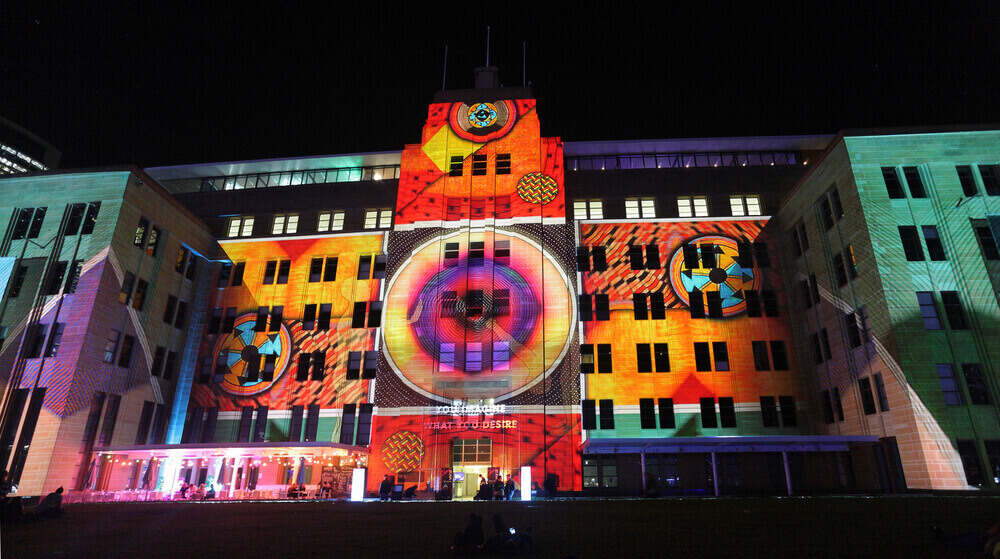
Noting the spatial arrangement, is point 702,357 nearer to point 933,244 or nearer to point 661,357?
point 661,357

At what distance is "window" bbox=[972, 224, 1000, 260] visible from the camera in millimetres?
32688

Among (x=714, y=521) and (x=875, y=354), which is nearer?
(x=714, y=521)

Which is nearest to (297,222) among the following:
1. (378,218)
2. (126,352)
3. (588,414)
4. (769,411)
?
(378,218)

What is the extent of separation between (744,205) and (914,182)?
13.1 m

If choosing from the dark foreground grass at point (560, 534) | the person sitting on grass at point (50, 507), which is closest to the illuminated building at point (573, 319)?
the person sitting on grass at point (50, 507)

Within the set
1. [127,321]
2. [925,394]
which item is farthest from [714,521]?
[127,321]

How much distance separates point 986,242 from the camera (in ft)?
109

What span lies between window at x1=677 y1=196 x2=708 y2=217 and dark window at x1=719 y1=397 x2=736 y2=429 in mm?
14717

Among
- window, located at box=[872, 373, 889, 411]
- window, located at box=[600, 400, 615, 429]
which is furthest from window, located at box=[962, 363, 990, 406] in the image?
window, located at box=[600, 400, 615, 429]

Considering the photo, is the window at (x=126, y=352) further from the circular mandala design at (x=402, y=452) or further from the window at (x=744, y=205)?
the window at (x=744, y=205)

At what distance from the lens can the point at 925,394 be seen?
97.9 ft

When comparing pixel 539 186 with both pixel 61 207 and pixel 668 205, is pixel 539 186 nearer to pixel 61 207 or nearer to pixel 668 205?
pixel 668 205

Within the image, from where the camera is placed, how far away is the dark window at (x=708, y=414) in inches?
1577

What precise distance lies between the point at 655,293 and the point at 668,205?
26.2 feet
